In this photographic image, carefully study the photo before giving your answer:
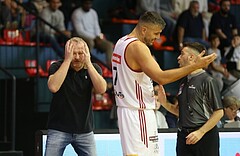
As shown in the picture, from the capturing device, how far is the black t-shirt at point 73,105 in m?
7.92

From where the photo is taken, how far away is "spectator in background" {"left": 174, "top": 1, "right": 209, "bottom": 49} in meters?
16.7

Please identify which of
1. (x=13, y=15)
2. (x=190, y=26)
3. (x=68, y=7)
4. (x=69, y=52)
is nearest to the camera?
(x=69, y=52)

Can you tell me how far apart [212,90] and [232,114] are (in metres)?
2.95

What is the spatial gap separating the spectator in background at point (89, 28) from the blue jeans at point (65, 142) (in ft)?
25.5

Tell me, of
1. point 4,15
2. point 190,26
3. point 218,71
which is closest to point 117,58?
point 4,15

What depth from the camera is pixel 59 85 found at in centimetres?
784

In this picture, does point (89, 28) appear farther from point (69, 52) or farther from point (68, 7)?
point (69, 52)

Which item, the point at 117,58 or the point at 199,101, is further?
the point at 199,101

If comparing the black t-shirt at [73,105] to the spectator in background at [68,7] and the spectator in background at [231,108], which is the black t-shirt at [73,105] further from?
the spectator in background at [68,7]

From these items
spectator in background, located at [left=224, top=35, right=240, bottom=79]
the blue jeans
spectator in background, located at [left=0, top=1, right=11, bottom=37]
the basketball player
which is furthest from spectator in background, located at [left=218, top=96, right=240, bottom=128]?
spectator in background, located at [left=0, top=1, right=11, bottom=37]

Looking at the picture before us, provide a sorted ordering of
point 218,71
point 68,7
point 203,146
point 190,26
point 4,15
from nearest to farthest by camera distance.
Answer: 1. point 203,146
2. point 4,15
3. point 218,71
4. point 190,26
5. point 68,7

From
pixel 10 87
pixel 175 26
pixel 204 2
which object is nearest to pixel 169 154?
pixel 10 87

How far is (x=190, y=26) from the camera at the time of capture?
54.9 feet

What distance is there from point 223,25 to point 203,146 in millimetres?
9893
